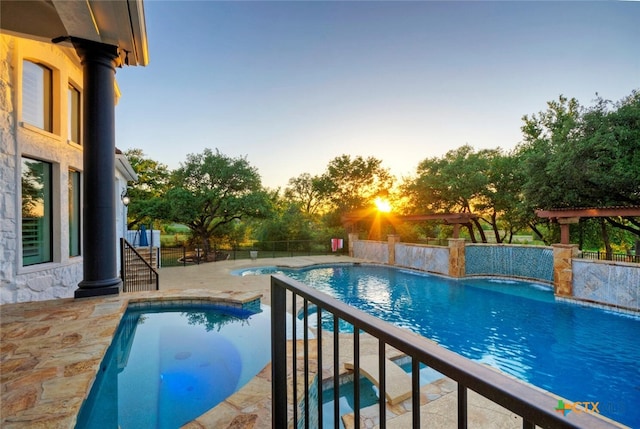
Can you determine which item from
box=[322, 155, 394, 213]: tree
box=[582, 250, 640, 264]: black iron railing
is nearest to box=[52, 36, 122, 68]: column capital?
box=[582, 250, 640, 264]: black iron railing

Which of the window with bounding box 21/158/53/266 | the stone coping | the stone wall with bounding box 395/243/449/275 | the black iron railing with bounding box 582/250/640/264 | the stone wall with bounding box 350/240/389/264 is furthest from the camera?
the stone wall with bounding box 350/240/389/264

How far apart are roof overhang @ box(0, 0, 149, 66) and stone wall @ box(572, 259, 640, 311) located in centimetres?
1115

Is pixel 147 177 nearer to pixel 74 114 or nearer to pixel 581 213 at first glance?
pixel 74 114

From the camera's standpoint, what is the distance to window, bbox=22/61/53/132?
512 cm

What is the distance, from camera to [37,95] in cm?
538

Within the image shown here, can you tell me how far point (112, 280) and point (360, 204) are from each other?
18300 millimetres

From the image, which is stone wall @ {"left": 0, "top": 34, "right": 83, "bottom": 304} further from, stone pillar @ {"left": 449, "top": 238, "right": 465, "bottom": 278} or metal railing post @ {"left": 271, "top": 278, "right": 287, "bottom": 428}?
stone pillar @ {"left": 449, "top": 238, "right": 465, "bottom": 278}

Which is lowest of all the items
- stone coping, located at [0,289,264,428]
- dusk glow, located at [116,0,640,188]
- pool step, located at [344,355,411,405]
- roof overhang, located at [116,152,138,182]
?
pool step, located at [344,355,411,405]

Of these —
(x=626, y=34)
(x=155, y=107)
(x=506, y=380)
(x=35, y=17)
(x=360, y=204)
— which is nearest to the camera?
(x=506, y=380)

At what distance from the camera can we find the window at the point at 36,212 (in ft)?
16.4

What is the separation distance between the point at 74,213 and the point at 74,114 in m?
2.11

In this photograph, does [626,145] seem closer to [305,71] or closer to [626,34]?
[626,34]

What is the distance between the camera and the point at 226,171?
16.7 metres

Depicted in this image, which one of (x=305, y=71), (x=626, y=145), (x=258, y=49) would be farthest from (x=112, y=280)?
(x=626, y=145)
